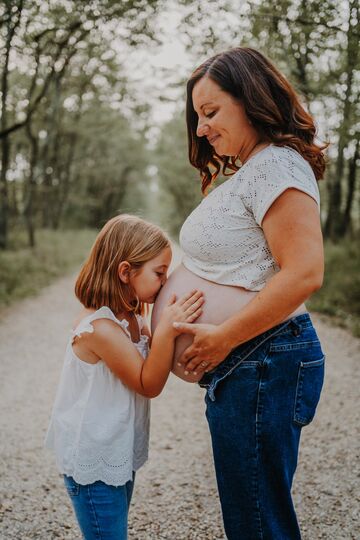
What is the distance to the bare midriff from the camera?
5.69 ft

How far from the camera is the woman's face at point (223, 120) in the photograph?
176cm

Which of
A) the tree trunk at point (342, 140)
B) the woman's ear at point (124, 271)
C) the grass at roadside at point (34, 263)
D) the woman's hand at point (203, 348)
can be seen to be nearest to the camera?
the woman's hand at point (203, 348)

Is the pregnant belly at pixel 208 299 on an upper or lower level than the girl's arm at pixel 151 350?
upper

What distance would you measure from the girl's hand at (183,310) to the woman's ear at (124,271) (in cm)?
26

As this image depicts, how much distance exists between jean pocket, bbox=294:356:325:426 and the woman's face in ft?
2.58

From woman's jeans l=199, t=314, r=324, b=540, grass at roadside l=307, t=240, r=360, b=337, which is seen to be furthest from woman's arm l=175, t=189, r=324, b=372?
grass at roadside l=307, t=240, r=360, b=337

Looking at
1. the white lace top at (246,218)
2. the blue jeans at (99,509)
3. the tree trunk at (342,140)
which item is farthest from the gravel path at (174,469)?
the tree trunk at (342,140)

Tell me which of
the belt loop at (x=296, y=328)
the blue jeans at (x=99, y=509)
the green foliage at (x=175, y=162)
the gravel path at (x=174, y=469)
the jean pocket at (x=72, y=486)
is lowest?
the green foliage at (x=175, y=162)

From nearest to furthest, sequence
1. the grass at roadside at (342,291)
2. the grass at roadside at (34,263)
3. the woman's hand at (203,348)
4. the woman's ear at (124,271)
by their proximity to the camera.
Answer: the woman's hand at (203,348), the woman's ear at (124,271), the grass at roadside at (342,291), the grass at roadside at (34,263)

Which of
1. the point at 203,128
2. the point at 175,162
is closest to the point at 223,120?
the point at 203,128

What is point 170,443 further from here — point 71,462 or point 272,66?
point 272,66

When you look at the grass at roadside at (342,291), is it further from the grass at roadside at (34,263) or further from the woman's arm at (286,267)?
the woman's arm at (286,267)

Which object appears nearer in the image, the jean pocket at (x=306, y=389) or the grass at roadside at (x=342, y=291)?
the jean pocket at (x=306, y=389)

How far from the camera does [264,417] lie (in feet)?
5.39
